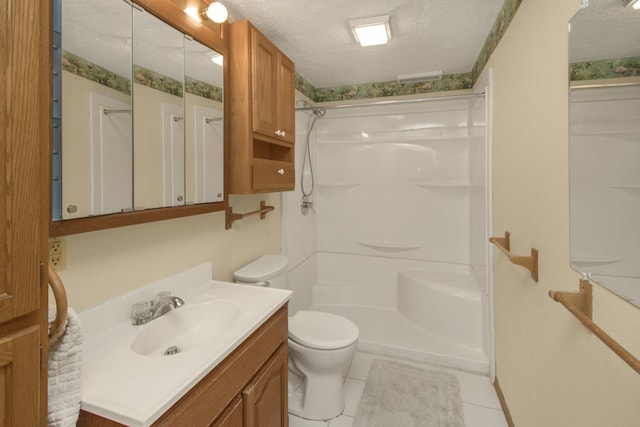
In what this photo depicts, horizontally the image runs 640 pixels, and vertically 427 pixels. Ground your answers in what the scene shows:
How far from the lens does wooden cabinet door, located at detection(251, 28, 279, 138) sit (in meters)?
1.64

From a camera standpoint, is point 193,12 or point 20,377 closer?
point 20,377

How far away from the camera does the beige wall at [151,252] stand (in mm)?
1085

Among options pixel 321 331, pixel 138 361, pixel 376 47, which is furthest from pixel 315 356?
pixel 376 47

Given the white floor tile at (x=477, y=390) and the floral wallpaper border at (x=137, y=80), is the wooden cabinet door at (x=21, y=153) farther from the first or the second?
the white floor tile at (x=477, y=390)

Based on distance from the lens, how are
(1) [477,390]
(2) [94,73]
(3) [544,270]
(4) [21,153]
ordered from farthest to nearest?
(1) [477,390], (3) [544,270], (2) [94,73], (4) [21,153]

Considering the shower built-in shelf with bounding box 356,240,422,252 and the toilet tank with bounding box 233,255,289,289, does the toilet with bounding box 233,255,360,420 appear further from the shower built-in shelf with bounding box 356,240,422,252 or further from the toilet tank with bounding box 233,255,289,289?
the shower built-in shelf with bounding box 356,240,422,252

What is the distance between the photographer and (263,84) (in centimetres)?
173

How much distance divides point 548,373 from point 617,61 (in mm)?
1127

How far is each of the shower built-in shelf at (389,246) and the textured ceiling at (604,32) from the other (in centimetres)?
225

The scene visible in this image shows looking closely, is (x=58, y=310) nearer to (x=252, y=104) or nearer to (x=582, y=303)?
(x=252, y=104)

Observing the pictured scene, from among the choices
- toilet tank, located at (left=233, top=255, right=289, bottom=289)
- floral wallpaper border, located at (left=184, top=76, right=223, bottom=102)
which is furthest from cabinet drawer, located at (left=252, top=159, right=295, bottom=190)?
toilet tank, located at (left=233, top=255, right=289, bottom=289)

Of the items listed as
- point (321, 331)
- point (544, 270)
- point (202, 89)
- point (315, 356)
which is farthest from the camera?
point (321, 331)

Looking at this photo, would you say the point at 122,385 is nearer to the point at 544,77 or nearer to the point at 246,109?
the point at 246,109

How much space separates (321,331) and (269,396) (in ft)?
2.27
